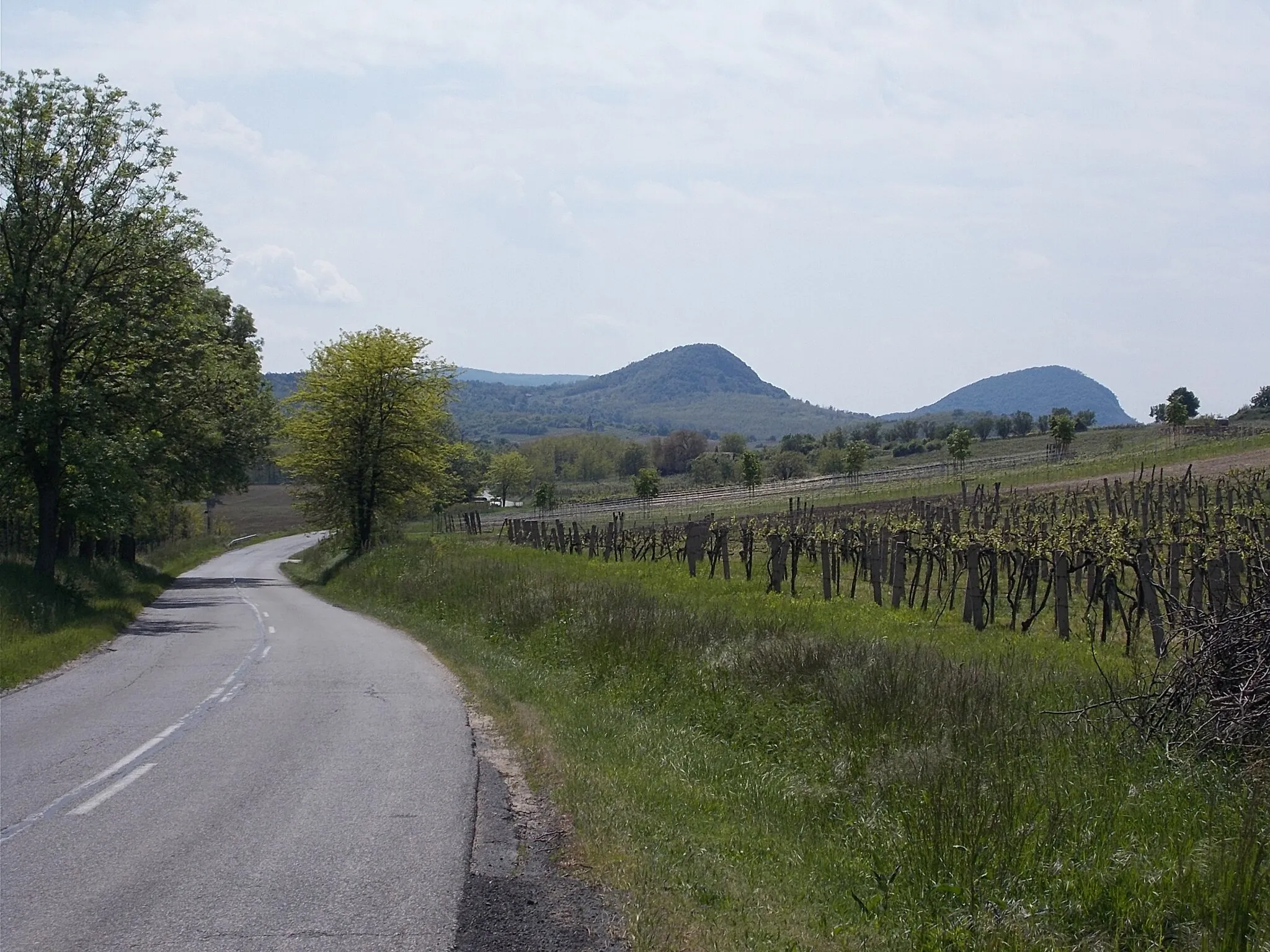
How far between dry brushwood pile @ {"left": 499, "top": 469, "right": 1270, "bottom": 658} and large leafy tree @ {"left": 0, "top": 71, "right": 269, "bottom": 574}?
14368mm

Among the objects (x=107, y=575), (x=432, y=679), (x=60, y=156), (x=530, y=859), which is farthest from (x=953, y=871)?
(x=107, y=575)

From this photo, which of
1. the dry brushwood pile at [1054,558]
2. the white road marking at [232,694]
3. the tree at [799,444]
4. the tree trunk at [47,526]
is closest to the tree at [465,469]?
the dry brushwood pile at [1054,558]

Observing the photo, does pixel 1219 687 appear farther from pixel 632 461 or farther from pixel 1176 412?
pixel 632 461

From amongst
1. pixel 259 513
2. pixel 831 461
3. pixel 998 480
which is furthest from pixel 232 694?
pixel 259 513

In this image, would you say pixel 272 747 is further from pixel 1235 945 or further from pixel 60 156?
pixel 60 156

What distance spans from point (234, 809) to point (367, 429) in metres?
38.4

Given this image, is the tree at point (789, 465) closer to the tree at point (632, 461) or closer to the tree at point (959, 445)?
the tree at point (959, 445)

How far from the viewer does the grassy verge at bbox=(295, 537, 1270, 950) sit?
18.8ft

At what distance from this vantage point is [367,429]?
45656 millimetres

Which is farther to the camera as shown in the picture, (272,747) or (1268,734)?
(272,747)

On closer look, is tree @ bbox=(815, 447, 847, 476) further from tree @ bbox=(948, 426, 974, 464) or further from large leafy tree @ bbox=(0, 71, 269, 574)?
large leafy tree @ bbox=(0, 71, 269, 574)

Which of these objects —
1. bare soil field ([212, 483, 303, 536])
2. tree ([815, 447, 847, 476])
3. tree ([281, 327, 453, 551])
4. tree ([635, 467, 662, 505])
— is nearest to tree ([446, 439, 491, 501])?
tree ([281, 327, 453, 551])

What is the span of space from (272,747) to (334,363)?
119 feet

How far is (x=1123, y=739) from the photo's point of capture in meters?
8.22
